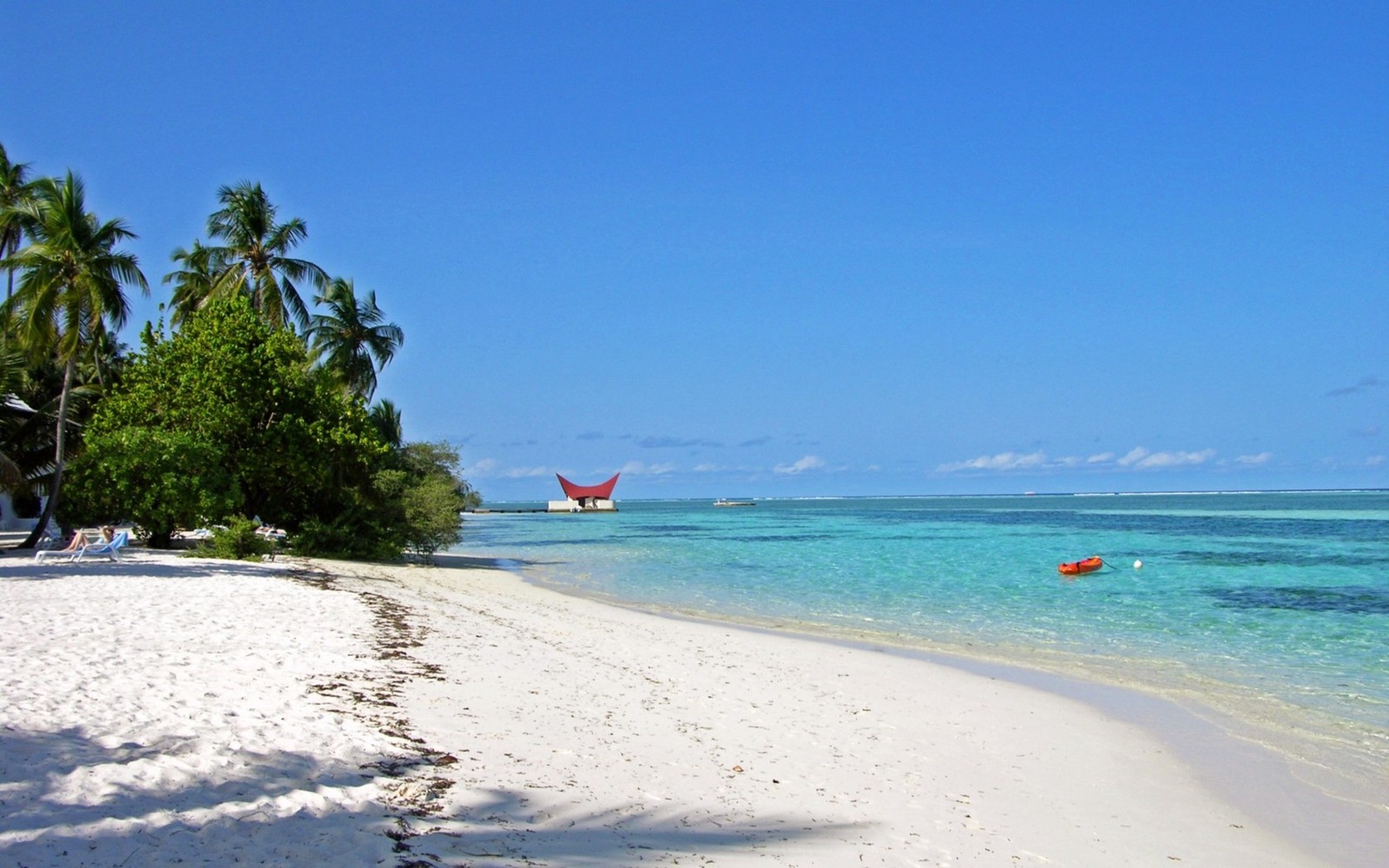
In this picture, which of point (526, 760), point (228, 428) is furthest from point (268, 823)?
point (228, 428)

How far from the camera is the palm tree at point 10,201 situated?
21.2 m

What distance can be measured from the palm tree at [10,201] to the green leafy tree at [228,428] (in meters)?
3.72

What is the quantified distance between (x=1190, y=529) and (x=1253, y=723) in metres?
56.2

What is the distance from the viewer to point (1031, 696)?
1052 centimetres

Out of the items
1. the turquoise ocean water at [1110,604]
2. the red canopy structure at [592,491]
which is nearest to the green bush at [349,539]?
the turquoise ocean water at [1110,604]

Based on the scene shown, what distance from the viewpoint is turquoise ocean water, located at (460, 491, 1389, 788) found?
37.2ft

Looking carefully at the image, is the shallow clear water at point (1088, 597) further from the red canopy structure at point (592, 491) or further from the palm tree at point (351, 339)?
the red canopy structure at point (592, 491)

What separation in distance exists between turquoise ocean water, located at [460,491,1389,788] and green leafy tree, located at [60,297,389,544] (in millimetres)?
7178

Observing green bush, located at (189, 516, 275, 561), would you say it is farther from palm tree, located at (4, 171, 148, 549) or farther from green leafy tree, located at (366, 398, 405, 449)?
green leafy tree, located at (366, 398, 405, 449)

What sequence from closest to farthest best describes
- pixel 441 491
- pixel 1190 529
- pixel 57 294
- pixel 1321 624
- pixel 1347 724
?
pixel 1347 724
pixel 1321 624
pixel 57 294
pixel 441 491
pixel 1190 529


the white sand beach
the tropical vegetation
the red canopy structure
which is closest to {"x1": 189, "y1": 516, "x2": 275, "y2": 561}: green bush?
the tropical vegetation

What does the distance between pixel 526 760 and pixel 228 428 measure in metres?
19.7

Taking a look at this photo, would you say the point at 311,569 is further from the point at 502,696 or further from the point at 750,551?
the point at 750,551

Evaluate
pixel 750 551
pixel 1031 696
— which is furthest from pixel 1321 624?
pixel 750 551
